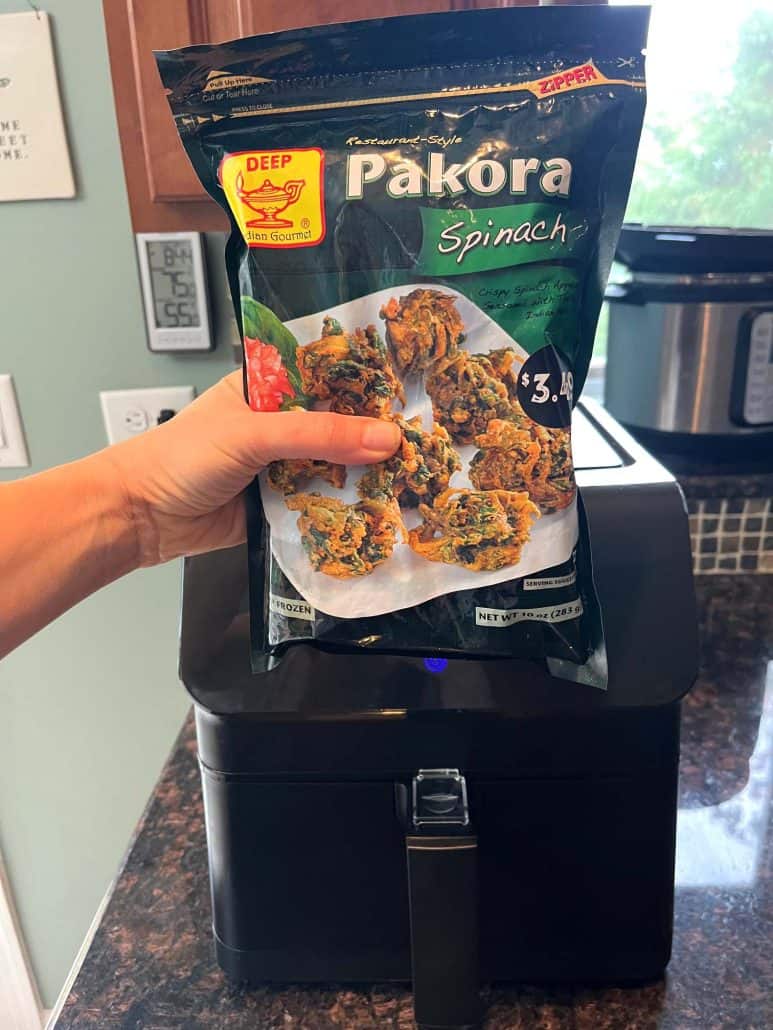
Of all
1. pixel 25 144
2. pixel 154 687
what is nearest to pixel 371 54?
pixel 25 144

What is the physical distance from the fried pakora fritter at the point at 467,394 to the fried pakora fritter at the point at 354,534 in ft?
0.19

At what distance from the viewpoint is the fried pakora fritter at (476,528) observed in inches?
18.1

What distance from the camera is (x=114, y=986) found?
0.55m

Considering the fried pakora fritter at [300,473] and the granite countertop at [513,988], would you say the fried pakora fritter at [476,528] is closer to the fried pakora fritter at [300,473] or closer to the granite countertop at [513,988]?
the fried pakora fritter at [300,473]

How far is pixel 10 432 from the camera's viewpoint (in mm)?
1100

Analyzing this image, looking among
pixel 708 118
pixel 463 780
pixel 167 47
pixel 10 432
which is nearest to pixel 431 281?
pixel 463 780

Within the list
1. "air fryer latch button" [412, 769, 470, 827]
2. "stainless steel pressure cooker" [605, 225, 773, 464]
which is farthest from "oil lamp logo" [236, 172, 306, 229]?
"stainless steel pressure cooker" [605, 225, 773, 464]

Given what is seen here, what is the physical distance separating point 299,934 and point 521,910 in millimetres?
138

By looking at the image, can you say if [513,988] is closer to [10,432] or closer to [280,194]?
[280,194]

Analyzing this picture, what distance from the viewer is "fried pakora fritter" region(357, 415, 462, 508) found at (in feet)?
1.50

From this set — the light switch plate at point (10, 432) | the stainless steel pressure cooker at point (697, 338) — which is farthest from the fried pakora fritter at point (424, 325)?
the light switch plate at point (10, 432)

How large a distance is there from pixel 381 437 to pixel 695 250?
0.65 meters

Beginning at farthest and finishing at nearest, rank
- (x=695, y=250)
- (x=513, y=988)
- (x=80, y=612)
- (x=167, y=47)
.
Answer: (x=80, y=612) → (x=695, y=250) → (x=167, y=47) → (x=513, y=988)

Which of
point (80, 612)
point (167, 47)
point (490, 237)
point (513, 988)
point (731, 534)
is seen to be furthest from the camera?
point (80, 612)
